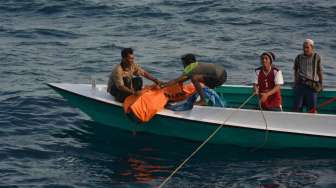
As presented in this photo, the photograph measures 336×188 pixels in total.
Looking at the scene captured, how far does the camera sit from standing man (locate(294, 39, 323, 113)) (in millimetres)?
13844

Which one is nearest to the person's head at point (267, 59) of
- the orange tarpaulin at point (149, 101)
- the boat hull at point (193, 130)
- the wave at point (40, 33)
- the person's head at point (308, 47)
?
the person's head at point (308, 47)

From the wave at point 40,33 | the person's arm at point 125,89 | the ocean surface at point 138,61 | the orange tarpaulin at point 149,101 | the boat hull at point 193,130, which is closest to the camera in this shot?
the ocean surface at point 138,61

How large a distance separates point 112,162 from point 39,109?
395 cm

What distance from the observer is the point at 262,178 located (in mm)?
12305

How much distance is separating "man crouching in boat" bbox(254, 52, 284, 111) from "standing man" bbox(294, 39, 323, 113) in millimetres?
540

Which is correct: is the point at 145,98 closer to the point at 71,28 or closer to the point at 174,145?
the point at 174,145

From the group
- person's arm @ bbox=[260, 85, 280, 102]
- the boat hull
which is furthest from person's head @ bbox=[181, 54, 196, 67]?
person's arm @ bbox=[260, 85, 280, 102]

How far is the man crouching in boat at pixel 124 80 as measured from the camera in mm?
13953

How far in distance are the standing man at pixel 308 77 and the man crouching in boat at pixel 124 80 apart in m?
3.11

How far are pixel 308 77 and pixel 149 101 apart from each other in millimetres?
3107

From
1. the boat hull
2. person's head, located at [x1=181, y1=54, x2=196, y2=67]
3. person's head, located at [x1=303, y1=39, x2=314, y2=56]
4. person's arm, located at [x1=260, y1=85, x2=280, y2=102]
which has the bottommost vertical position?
the boat hull

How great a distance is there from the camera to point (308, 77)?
13922mm

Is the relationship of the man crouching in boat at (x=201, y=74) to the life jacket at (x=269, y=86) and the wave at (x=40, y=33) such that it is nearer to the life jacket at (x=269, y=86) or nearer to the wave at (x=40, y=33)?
the life jacket at (x=269, y=86)

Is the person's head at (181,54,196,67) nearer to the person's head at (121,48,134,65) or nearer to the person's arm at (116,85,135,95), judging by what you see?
the person's head at (121,48,134,65)
